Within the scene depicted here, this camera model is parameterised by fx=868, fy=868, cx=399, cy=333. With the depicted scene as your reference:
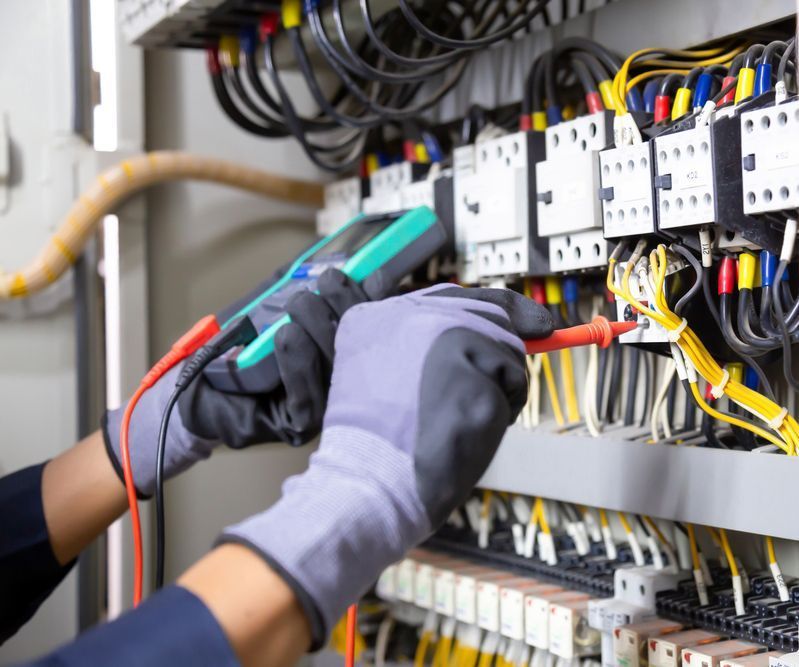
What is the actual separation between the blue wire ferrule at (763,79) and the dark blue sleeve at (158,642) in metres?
0.68

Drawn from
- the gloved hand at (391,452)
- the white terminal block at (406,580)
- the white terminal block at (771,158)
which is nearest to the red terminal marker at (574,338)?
the gloved hand at (391,452)

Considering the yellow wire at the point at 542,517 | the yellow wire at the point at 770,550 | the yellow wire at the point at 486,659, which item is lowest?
the yellow wire at the point at 486,659

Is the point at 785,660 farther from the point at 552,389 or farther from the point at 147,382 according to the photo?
the point at 147,382

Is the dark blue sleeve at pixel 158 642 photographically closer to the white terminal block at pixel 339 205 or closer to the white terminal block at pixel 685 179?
the white terminal block at pixel 685 179

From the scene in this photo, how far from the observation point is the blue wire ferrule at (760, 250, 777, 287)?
2.67 ft

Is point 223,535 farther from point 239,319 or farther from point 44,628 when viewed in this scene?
point 44,628

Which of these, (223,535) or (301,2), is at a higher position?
(301,2)

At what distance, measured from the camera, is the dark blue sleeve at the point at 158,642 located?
53 centimetres

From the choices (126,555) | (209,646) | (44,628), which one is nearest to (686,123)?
(209,646)

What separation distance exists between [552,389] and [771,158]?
0.53 meters

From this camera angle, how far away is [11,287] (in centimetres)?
136

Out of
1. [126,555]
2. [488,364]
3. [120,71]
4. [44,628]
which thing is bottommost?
[44,628]

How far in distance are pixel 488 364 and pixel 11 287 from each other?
0.99 meters

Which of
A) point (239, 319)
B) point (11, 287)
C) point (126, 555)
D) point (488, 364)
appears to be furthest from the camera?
point (126, 555)
